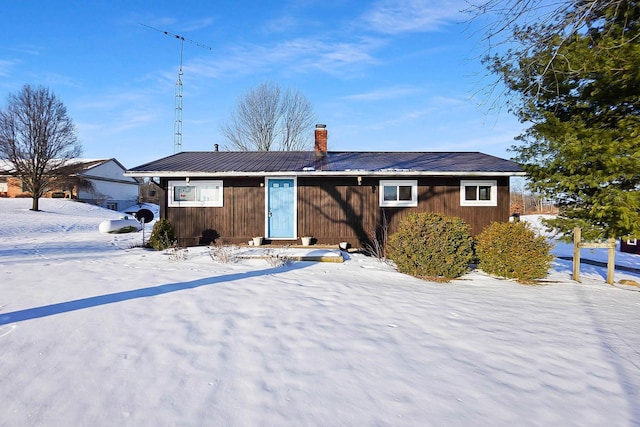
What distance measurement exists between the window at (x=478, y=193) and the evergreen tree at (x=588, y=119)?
2.47 meters

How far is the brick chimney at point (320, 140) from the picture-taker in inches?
549

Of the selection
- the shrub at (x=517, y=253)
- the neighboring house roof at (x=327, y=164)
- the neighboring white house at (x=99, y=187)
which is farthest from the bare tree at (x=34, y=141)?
the shrub at (x=517, y=253)

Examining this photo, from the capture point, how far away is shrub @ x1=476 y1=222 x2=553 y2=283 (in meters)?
7.62

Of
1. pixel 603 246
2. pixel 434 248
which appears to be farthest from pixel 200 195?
pixel 603 246

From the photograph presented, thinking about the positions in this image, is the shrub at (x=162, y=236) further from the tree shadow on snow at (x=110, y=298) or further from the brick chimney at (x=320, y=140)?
the brick chimney at (x=320, y=140)

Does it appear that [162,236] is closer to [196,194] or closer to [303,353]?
[196,194]

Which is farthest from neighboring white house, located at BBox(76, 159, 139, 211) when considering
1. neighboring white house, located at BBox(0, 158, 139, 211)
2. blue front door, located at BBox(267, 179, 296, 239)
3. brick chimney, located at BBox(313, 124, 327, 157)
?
blue front door, located at BBox(267, 179, 296, 239)

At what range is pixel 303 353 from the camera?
355cm

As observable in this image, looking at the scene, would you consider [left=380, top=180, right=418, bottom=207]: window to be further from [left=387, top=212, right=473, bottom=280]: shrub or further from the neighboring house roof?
[left=387, top=212, right=473, bottom=280]: shrub

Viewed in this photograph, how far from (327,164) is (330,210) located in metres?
1.85

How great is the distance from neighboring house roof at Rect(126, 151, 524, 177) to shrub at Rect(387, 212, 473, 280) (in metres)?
3.14

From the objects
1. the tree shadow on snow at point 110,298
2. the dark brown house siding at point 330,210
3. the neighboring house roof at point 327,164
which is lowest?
the tree shadow on snow at point 110,298

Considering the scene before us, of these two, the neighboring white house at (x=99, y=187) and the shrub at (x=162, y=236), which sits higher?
the neighboring white house at (x=99, y=187)

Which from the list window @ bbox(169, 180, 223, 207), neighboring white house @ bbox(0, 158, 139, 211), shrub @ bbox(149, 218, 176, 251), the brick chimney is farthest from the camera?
neighboring white house @ bbox(0, 158, 139, 211)
